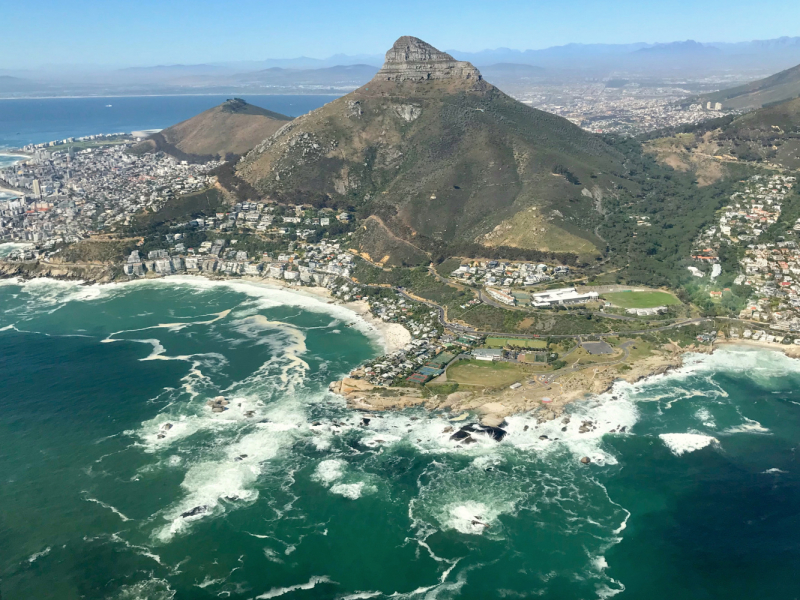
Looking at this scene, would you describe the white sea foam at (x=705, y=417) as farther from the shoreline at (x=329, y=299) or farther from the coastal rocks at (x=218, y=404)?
the coastal rocks at (x=218, y=404)

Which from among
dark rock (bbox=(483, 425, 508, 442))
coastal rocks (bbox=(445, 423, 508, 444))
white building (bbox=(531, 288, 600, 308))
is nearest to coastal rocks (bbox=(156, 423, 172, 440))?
coastal rocks (bbox=(445, 423, 508, 444))

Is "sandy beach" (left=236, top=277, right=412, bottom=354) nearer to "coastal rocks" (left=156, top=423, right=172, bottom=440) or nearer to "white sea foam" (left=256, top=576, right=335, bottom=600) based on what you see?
"coastal rocks" (left=156, top=423, right=172, bottom=440)

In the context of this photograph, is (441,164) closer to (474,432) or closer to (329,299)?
(329,299)

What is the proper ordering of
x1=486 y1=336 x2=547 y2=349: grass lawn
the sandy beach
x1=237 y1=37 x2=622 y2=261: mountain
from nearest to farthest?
x1=486 y1=336 x2=547 y2=349: grass lawn, the sandy beach, x1=237 y1=37 x2=622 y2=261: mountain

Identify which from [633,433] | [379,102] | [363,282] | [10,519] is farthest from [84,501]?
[379,102]

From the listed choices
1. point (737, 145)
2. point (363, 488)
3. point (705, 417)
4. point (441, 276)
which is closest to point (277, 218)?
point (441, 276)

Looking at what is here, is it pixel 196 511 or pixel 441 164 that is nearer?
pixel 196 511
